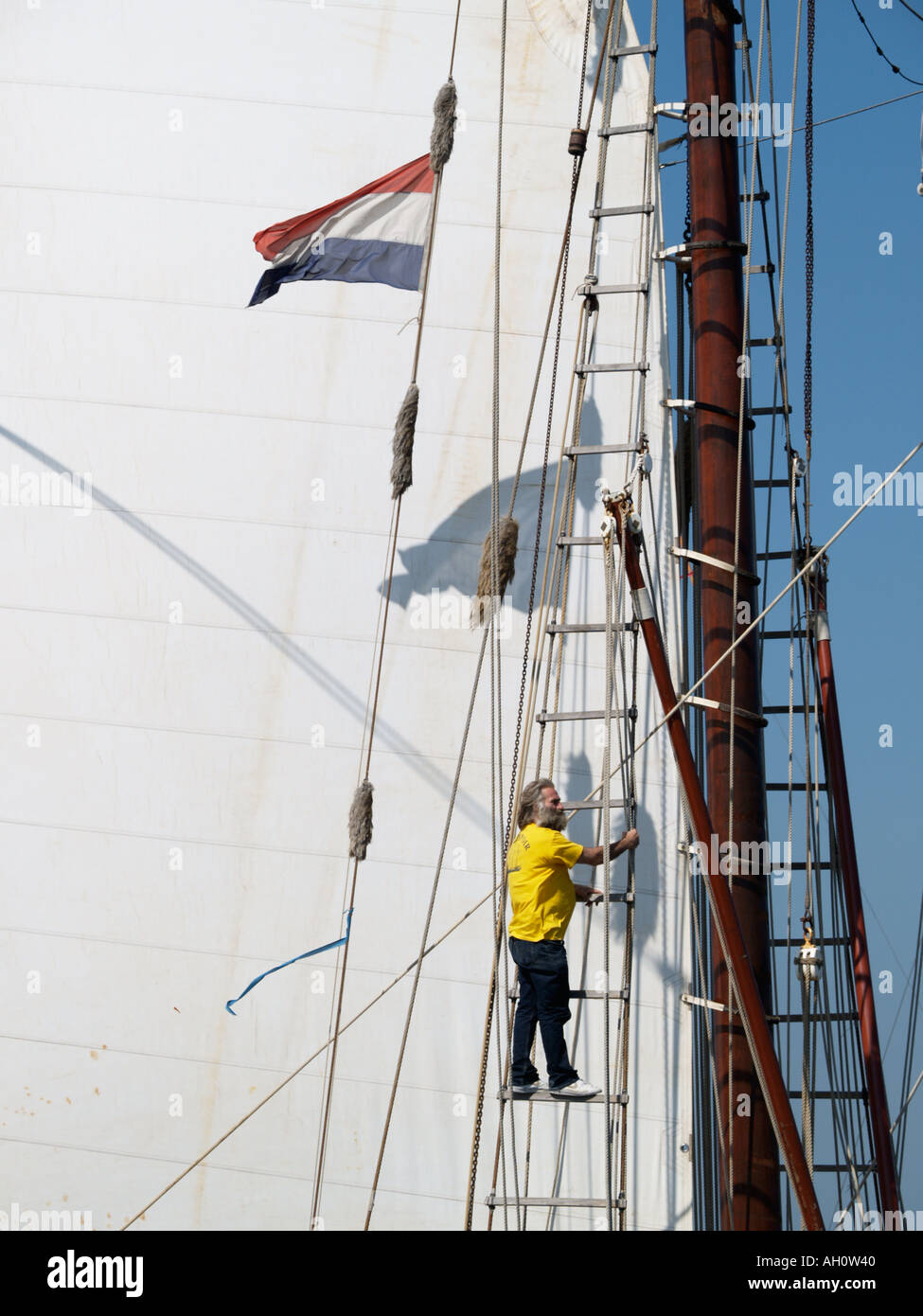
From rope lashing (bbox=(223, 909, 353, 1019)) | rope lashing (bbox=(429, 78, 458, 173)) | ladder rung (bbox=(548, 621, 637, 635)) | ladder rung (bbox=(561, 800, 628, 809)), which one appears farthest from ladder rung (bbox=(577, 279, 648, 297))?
rope lashing (bbox=(223, 909, 353, 1019))

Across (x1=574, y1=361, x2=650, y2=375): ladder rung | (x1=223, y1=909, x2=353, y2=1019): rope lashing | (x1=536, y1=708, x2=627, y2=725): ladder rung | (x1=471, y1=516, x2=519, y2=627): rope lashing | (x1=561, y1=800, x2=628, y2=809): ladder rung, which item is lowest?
(x1=223, y1=909, x2=353, y2=1019): rope lashing

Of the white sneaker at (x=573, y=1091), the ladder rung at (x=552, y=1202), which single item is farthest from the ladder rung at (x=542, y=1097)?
the ladder rung at (x=552, y=1202)

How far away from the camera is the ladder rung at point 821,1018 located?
6389 millimetres

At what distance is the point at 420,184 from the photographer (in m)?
6.76

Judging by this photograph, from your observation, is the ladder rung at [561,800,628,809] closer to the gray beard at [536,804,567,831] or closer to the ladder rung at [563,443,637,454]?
the gray beard at [536,804,567,831]

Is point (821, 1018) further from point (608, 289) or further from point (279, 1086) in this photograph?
point (608, 289)

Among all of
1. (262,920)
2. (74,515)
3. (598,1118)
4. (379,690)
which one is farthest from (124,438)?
(598,1118)

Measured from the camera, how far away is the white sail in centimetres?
643

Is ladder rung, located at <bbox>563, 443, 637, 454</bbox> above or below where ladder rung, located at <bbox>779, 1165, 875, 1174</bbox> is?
above

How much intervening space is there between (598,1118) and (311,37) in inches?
204

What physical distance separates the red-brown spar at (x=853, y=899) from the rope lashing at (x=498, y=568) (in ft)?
5.58

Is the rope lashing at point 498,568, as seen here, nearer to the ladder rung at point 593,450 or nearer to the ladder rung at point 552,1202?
the ladder rung at point 593,450

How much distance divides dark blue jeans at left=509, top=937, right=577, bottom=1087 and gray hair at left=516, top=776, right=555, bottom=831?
1.40 feet

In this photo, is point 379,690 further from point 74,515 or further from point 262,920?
point 74,515
